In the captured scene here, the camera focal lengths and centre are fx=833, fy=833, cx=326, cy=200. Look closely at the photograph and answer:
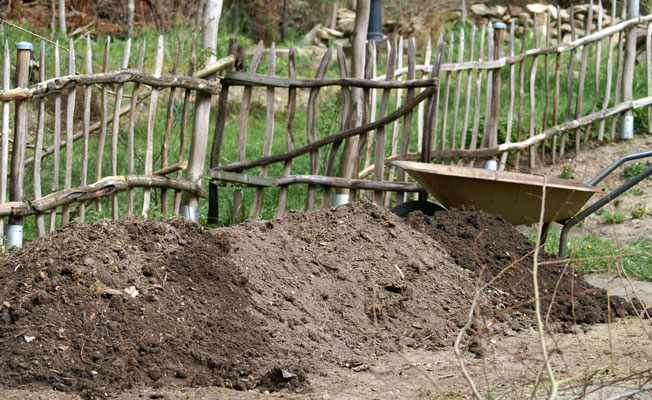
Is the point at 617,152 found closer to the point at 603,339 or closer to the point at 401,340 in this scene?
the point at 603,339

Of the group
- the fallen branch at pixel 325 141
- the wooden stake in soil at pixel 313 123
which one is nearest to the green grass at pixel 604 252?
the fallen branch at pixel 325 141

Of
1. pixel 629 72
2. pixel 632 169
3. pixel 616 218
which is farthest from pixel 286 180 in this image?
pixel 629 72

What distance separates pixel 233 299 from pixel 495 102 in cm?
394

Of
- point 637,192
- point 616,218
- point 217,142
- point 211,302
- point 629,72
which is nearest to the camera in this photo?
point 211,302

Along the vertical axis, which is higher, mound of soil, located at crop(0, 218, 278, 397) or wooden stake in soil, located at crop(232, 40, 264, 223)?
wooden stake in soil, located at crop(232, 40, 264, 223)

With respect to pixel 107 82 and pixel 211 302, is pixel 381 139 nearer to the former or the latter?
pixel 107 82

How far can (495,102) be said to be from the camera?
7.10m

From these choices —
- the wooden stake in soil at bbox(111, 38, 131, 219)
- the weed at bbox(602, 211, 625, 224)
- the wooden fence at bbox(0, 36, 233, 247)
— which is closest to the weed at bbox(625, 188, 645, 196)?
the weed at bbox(602, 211, 625, 224)

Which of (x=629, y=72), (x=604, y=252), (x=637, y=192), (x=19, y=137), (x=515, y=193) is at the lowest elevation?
(x=604, y=252)

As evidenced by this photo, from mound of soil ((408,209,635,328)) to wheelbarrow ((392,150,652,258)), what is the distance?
17cm

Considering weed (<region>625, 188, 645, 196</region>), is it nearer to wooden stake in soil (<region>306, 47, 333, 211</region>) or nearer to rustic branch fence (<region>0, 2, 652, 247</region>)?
rustic branch fence (<region>0, 2, 652, 247</region>)

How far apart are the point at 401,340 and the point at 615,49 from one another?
8.06 m

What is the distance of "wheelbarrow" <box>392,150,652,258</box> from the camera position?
526 cm

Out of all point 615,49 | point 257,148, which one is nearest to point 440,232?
point 257,148
